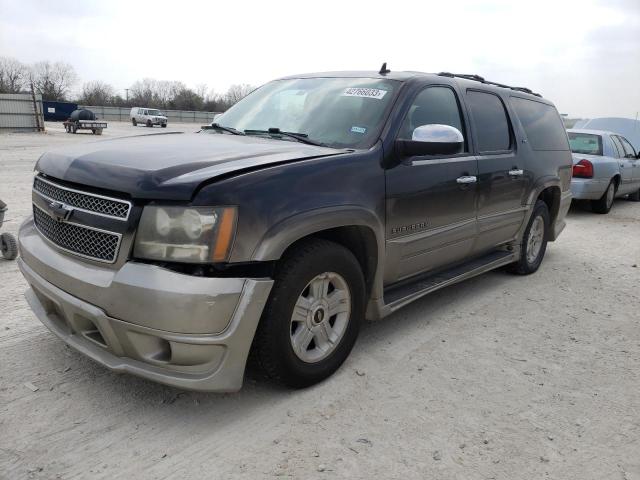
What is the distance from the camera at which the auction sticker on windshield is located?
3590mm

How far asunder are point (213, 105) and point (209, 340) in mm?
81875

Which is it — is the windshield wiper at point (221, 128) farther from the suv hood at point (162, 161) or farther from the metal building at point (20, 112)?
the metal building at point (20, 112)

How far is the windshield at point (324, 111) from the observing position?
340cm

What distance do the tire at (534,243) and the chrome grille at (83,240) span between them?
4166 mm

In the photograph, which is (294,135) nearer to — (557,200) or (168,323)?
(168,323)

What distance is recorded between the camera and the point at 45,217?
9.84 ft

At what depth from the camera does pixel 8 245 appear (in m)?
4.98

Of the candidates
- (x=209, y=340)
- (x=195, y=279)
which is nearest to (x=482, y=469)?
(x=209, y=340)

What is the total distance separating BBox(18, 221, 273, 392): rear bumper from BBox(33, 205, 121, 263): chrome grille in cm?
8

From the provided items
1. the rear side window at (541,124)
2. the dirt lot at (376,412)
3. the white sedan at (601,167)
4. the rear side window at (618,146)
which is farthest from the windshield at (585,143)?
the dirt lot at (376,412)

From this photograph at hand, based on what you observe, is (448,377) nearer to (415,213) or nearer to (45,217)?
(415,213)

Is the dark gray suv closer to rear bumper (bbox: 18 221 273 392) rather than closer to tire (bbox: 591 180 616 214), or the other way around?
rear bumper (bbox: 18 221 273 392)

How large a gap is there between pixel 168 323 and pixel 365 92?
2.13 m

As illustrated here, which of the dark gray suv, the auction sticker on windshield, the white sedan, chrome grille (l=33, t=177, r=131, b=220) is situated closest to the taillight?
the white sedan
